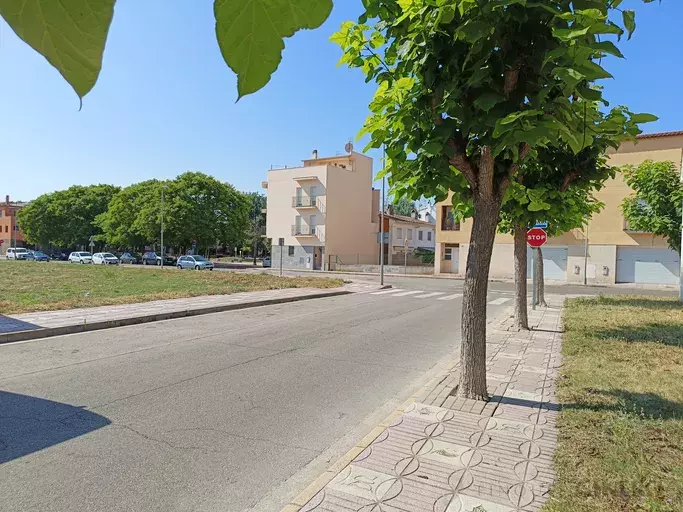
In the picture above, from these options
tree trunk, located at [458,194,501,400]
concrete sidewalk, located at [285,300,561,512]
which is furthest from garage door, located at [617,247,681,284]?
tree trunk, located at [458,194,501,400]

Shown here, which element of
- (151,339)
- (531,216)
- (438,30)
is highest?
(438,30)

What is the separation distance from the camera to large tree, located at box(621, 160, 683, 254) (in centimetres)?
1802

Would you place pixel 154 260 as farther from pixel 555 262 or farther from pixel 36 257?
pixel 555 262

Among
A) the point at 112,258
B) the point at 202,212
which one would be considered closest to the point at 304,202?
the point at 202,212

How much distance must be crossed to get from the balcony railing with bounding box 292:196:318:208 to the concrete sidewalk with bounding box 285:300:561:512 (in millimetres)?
44171

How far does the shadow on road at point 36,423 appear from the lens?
4621 mm

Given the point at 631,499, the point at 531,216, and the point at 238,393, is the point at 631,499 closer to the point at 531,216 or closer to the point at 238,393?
the point at 238,393

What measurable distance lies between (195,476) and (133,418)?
1764 millimetres

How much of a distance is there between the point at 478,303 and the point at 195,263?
1618 inches

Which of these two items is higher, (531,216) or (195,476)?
(531,216)

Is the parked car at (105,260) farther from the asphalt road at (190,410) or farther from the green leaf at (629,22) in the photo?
the green leaf at (629,22)

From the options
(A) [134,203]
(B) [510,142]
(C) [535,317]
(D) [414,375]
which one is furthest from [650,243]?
(A) [134,203]

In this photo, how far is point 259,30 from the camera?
0.61 meters

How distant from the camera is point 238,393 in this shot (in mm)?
6441
